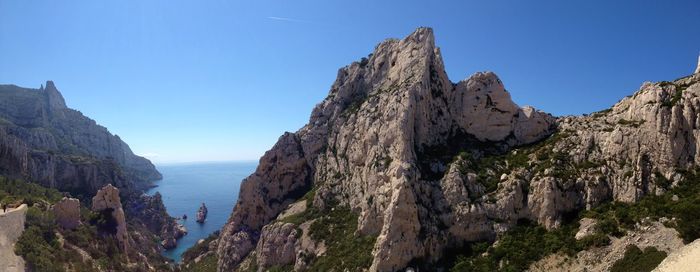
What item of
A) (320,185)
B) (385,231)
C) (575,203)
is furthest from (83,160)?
(575,203)

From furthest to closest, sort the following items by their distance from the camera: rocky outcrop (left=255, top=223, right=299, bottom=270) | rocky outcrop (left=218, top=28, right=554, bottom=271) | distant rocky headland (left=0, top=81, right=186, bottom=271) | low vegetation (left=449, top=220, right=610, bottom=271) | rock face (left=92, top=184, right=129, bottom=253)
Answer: rock face (left=92, top=184, right=129, bottom=253) < distant rocky headland (left=0, top=81, right=186, bottom=271) < rocky outcrop (left=255, top=223, right=299, bottom=270) < rocky outcrop (left=218, top=28, right=554, bottom=271) < low vegetation (left=449, top=220, right=610, bottom=271)

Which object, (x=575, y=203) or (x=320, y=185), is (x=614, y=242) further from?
(x=320, y=185)

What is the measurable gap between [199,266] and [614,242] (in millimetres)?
82523

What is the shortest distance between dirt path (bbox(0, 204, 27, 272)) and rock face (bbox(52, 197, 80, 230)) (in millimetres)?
5890

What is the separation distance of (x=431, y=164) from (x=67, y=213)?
71199 millimetres

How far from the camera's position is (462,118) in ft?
221

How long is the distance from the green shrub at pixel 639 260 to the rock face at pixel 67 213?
89.3 m

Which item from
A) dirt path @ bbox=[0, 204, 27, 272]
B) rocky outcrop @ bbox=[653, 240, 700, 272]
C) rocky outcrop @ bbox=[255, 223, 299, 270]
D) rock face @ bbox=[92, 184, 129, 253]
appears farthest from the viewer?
rock face @ bbox=[92, 184, 129, 253]

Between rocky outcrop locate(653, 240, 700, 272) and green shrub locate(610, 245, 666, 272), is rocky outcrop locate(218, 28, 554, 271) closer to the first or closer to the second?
green shrub locate(610, 245, 666, 272)

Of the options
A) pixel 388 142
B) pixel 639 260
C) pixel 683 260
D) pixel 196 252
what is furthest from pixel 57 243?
pixel 683 260

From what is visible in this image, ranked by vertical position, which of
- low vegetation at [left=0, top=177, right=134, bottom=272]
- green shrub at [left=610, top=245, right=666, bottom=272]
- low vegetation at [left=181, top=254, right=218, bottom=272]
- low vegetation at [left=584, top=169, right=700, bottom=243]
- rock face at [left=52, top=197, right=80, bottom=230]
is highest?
low vegetation at [left=584, top=169, right=700, bottom=243]

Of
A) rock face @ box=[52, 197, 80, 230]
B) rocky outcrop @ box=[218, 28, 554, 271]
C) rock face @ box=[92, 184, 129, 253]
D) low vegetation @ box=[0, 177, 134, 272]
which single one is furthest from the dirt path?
rocky outcrop @ box=[218, 28, 554, 271]

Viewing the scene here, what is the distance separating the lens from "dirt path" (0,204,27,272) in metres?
52.1

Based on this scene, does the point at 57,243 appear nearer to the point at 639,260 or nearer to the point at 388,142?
the point at 388,142
